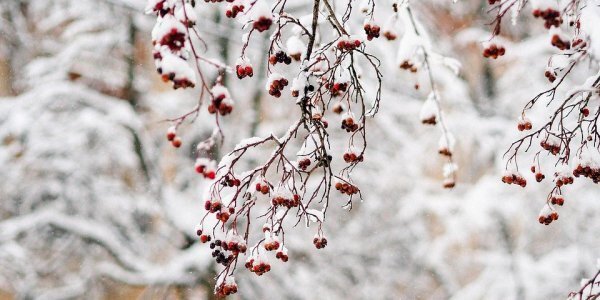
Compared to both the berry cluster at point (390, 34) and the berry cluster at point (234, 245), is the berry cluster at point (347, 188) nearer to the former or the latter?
the berry cluster at point (234, 245)

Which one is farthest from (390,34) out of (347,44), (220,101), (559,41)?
(220,101)

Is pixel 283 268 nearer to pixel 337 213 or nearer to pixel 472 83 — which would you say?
pixel 337 213

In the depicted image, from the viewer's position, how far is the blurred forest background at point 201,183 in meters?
7.39

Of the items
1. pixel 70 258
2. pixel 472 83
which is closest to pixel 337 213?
pixel 472 83

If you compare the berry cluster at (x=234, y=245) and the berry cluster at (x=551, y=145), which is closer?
the berry cluster at (x=234, y=245)

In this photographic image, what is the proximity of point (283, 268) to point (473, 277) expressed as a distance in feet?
12.5

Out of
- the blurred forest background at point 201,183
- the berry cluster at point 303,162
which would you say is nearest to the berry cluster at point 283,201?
the berry cluster at point 303,162

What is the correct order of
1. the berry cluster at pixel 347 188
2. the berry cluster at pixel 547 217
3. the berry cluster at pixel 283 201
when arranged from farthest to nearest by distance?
the berry cluster at pixel 547 217, the berry cluster at pixel 347 188, the berry cluster at pixel 283 201

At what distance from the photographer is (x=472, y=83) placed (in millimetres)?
9289

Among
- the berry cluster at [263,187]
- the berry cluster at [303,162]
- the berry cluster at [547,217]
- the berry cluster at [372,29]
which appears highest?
the berry cluster at [372,29]

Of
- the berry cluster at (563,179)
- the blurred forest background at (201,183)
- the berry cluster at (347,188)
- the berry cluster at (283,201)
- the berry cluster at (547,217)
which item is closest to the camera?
the berry cluster at (283,201)

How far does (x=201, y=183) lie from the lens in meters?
7.95

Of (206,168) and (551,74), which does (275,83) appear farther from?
(551,74)

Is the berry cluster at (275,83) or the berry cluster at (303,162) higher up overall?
the berry cluster at (275,83)
